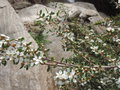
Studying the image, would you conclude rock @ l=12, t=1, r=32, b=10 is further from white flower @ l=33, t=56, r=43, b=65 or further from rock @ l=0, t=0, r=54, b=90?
white flower @ l=33, t=56, r=43, b=65

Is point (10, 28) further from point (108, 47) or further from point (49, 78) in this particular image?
point (108, 47)

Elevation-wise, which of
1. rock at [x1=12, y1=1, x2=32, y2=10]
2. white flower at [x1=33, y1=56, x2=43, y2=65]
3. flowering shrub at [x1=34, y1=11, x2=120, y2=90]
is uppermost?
white flower at [x1=33, y1=56, x2=43, y2=65]

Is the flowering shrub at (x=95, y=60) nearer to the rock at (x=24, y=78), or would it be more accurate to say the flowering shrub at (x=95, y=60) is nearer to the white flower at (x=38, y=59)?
the white flower at (x=38, y=59)

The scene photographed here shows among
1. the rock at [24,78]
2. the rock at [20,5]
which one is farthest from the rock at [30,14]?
the rock at [24,78]

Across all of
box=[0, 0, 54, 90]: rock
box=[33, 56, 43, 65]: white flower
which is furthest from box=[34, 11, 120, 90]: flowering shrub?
box=[0, 0, 54, 90]: rock

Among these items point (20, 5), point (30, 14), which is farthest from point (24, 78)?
point (20, 5)

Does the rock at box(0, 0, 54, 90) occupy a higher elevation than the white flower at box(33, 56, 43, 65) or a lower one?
lower

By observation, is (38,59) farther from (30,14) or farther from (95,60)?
(30,14)

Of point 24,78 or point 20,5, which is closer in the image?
point 24,78

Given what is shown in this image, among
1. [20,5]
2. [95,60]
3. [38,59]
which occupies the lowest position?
[20,5]

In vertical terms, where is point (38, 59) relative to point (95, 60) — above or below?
above

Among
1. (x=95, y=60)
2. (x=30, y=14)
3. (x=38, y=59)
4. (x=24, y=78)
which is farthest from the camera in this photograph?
(x=30, y=14)
